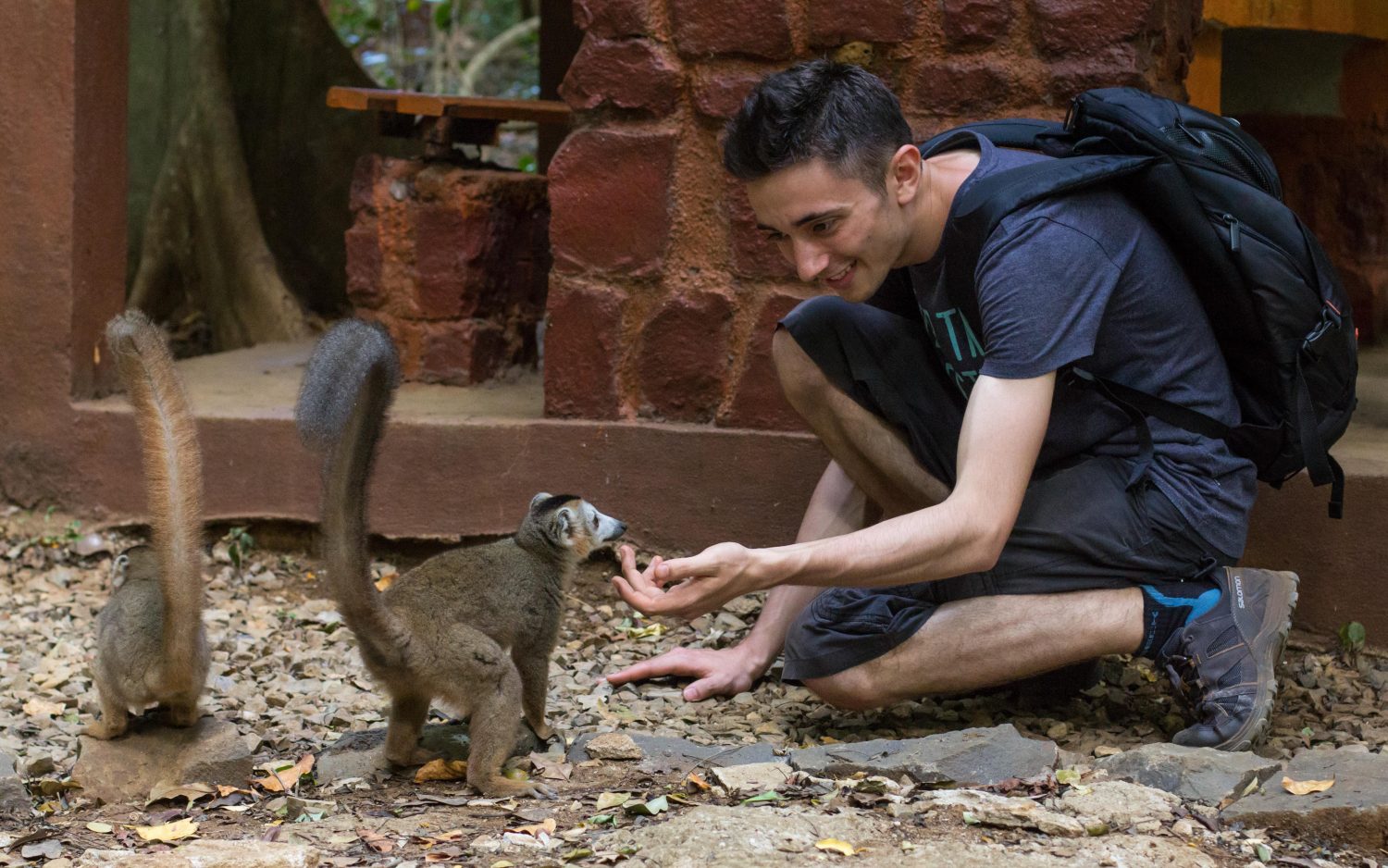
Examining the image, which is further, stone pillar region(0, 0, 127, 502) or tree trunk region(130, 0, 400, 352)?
tree trunk region(130, 0, 400, 352)

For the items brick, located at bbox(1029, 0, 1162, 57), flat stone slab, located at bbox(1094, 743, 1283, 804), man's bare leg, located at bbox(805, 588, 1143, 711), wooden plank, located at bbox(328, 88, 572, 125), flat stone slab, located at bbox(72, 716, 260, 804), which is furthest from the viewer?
wooden plank, located at bbox(328, 88, 572, 125)

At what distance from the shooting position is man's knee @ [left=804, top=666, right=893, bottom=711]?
11.8 ft

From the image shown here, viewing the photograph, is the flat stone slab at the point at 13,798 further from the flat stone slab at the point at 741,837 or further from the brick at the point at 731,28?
the brick at the point at 731,28

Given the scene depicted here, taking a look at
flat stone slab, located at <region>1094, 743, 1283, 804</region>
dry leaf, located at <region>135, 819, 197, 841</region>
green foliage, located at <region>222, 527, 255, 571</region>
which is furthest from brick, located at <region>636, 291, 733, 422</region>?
dry leaf, located at <region>135, 819, 197, 841</region>

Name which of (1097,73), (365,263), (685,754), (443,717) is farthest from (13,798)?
(1097,73)

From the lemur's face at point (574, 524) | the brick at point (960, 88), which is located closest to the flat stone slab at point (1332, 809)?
the lemur's face at point (574, 524)

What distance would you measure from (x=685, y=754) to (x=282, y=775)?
0.90m

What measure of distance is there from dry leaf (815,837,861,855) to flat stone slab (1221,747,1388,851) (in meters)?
0.77

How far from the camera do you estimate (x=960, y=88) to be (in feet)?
13.9

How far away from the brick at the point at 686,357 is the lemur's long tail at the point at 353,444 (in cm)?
157

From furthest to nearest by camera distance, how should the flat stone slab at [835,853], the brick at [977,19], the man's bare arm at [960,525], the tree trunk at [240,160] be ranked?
the tree trunk at [240,160], the brick at [977,19], the man's bare arm at [960,525], the flat stone slab at [835,853]

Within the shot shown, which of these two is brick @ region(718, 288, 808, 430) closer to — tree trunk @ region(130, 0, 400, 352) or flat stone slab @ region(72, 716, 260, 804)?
flat stone slab @ region(72, 716, 260, 804)

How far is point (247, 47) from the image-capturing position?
7.56 meters

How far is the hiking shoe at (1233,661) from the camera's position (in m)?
3.37
